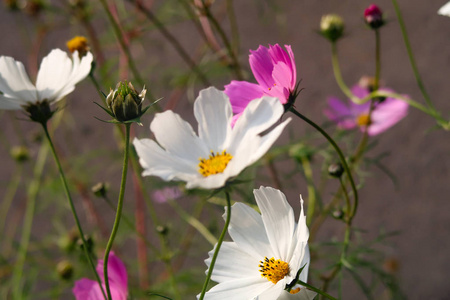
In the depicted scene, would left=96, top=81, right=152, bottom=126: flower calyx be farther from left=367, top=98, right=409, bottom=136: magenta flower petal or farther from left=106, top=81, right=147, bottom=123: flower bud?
left=367, top=98, right=409, bottom=136: magenta flower petal

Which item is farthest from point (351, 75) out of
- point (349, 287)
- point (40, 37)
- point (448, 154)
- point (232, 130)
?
point (232, 130)

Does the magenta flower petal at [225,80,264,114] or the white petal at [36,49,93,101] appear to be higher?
the white petal at [36,49,93,101]

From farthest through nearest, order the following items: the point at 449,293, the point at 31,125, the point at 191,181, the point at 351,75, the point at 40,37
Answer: the point at 31,125, the point at 351,75, the point at 449,293, the point at 40,37, the point at 191,181

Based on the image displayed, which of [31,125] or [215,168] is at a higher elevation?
[31,125]

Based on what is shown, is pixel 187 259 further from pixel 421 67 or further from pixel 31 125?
pixel 421 67

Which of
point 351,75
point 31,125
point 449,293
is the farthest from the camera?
point 31,125

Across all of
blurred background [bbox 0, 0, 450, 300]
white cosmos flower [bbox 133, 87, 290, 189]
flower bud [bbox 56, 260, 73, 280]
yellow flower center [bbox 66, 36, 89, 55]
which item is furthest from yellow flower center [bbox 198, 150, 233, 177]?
blurred background [bbox 0, 0, 450, 300]

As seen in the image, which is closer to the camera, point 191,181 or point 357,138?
point 191,181

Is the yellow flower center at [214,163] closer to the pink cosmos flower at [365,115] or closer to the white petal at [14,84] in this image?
the white petal at [14,84]
